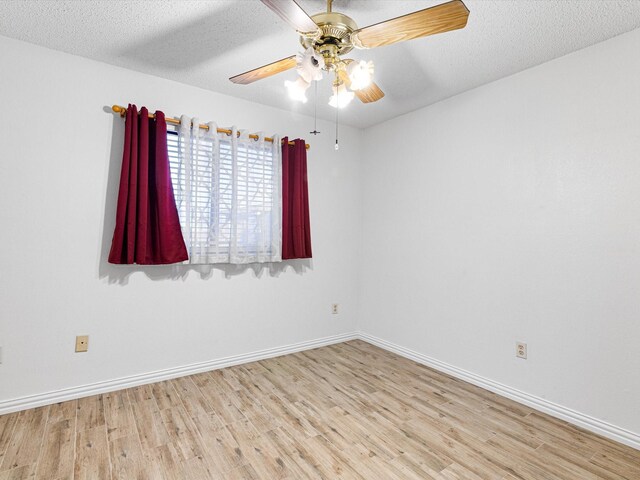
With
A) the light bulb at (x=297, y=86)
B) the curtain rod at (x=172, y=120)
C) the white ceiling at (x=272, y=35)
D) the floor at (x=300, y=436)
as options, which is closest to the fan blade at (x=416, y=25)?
the light bulb at (x=297, y=86)

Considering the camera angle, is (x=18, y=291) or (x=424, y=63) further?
(x=424, y=63)

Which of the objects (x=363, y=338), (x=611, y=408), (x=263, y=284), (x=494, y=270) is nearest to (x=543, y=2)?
(x=494, y=270)

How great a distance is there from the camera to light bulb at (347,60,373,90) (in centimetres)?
154

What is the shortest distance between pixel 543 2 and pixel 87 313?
3268 mm

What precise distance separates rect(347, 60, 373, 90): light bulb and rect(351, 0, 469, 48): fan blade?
8 centimetres

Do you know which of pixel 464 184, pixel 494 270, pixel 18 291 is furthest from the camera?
pixel 464 184

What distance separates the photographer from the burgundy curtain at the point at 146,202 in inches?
91.9

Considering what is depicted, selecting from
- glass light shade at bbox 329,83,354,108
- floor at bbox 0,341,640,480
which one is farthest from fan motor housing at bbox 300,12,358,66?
floor at bbox 0,341,640,480

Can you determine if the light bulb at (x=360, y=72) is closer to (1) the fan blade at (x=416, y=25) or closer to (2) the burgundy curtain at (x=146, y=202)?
(1) the fan blade at (x=416, y=25)

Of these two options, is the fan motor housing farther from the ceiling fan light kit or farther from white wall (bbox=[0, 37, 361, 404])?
white wall (bbox=[0, 37, 361, 404])

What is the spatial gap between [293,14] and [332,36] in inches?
10.5

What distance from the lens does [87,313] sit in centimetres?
234

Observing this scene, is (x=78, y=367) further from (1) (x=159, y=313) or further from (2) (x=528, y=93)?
(2) (x=528, y=93)

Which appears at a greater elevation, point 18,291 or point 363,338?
point 18,291
